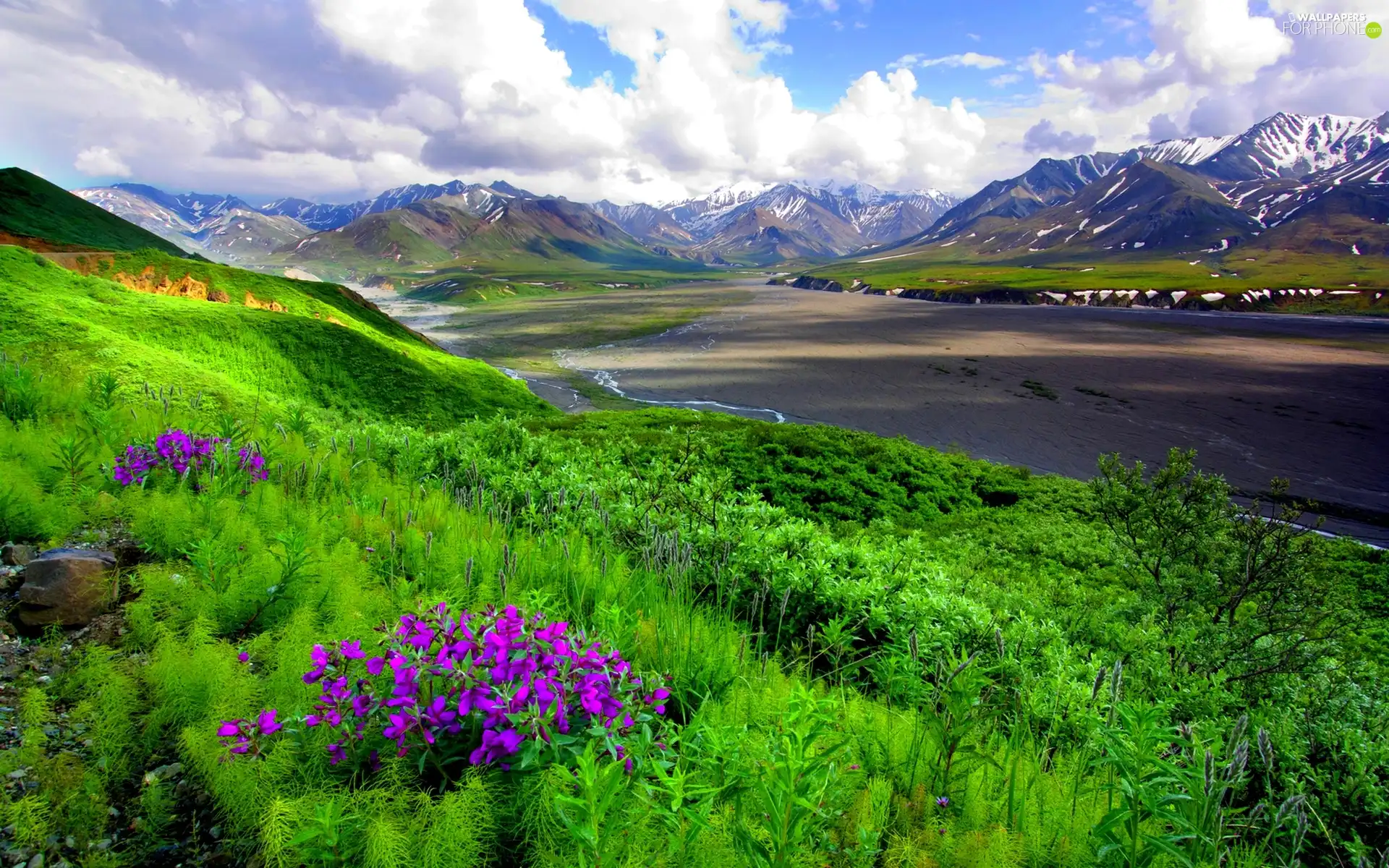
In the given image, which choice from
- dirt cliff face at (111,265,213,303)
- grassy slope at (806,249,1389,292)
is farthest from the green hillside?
grassy slope at (806,249,1389,292)

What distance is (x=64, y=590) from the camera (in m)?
4.57

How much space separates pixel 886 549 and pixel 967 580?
1469 mm

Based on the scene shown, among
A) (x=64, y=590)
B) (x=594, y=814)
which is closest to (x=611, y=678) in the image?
(x=594, y=814)

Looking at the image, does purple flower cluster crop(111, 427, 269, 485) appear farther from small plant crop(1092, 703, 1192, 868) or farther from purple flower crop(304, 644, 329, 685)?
small plant crop(1092, 703, 1192, 868)

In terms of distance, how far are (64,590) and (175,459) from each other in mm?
2803

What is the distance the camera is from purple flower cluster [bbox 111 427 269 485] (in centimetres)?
667

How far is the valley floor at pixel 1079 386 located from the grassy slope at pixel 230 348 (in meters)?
21.8

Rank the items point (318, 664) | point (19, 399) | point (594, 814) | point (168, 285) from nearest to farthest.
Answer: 1. point (594, 814)
2. point (318, 664)
3. point (19, 399)
4. point (168, 285)

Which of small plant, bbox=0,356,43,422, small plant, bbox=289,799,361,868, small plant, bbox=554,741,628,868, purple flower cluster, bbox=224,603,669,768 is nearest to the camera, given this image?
small plant, bbox=554,741,628,868

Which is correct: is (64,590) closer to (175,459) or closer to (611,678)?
(175,459)

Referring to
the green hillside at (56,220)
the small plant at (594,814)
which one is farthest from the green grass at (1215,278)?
the small plant at (594,814)

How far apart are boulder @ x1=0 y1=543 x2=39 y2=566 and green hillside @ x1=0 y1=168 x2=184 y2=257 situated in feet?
160

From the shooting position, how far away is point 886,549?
1009 cm

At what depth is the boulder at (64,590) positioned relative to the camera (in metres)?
4.43
